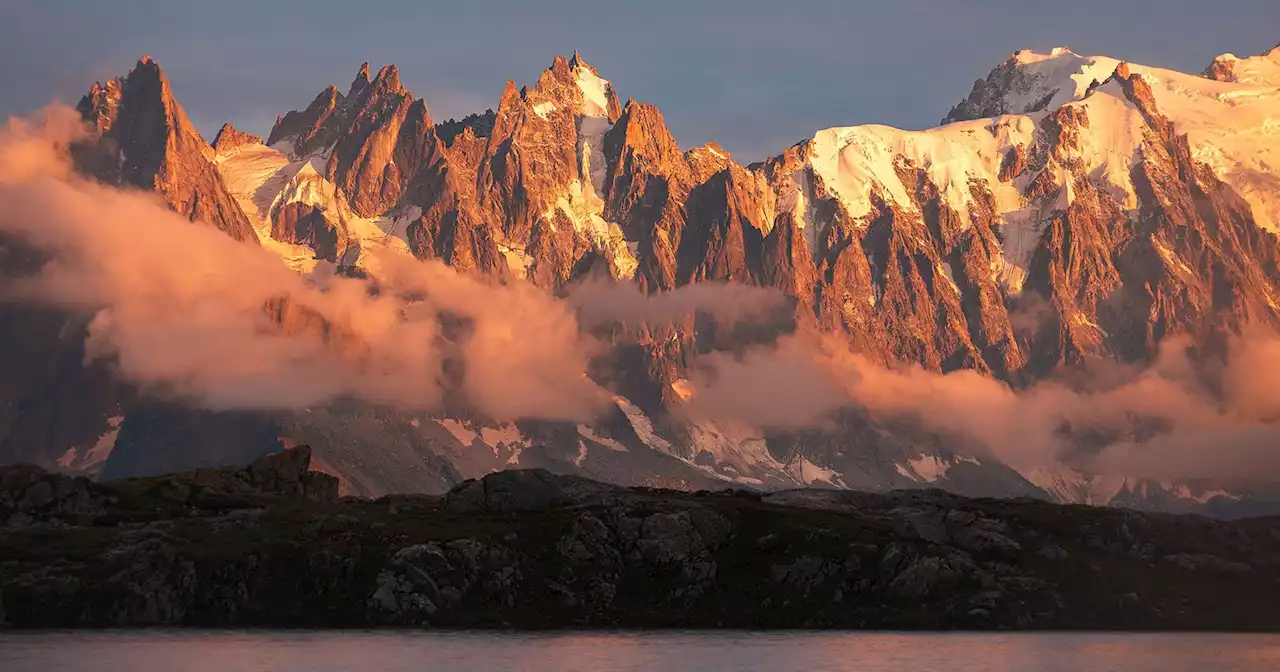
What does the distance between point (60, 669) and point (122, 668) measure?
7598 mm

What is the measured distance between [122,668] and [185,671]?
757 centimetres

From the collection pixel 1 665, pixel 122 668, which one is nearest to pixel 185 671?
pixel 122 668

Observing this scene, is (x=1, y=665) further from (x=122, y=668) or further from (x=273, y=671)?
(x=273, y=671)

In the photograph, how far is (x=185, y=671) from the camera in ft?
654

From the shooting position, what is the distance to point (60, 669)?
194 metres

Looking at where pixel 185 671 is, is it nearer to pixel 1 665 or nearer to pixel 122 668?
pixel 122 668

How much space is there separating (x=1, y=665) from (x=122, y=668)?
14.8 meters

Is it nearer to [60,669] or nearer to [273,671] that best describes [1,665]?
[60,669]

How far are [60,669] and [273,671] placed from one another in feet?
80.4

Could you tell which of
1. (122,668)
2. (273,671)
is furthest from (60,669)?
(273,671)

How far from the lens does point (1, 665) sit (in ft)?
655

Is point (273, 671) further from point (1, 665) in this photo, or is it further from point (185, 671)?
point (1, 665)

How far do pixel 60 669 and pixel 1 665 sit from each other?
10513 millimetres

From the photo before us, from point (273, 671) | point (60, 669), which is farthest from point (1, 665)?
point (273, 671)
